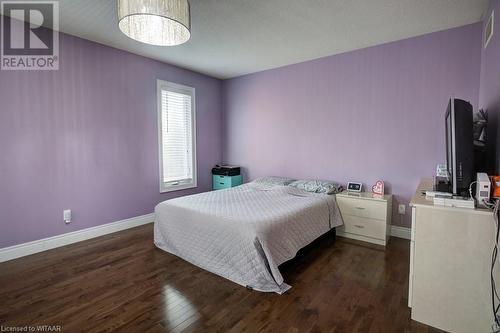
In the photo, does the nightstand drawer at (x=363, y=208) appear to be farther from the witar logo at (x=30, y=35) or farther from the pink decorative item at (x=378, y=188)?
the witar logo at (x=30, y=35)

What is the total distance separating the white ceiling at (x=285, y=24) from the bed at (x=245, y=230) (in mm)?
1987

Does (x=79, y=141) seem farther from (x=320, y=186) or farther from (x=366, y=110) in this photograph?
(x=366, y=110)

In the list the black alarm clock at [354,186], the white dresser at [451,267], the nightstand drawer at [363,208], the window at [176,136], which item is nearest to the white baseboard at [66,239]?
the window at [176,136]

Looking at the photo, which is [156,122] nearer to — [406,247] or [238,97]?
[238,97]

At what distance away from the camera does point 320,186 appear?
341 centimetres

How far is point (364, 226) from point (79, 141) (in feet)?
12.3

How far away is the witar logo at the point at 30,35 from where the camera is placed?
2.43 m

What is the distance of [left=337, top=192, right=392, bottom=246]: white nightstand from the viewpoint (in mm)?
2955

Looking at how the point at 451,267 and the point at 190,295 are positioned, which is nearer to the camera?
the point at 451,267

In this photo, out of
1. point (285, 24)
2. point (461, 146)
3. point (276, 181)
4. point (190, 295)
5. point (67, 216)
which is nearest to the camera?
point (461, 146)

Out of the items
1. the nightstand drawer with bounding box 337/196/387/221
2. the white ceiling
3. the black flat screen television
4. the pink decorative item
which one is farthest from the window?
the black flat screen television

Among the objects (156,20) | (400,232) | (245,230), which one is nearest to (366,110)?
(400,232)

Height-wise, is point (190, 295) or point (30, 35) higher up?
point (30, 35)

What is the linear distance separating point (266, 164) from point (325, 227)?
5.88 feet
